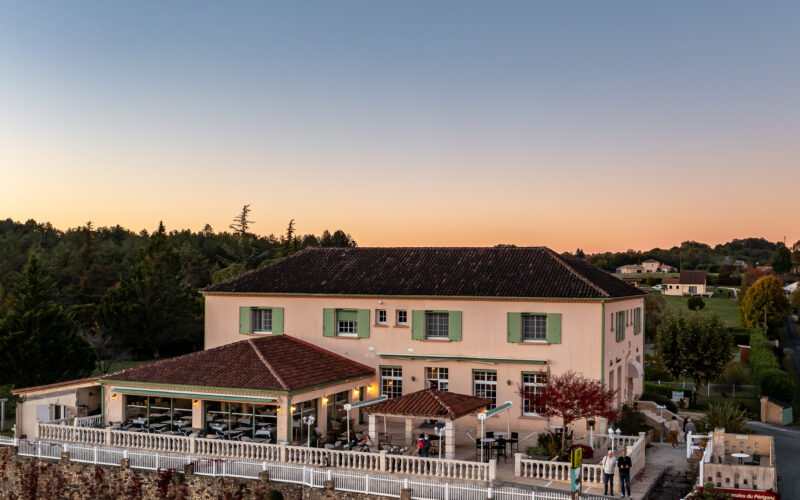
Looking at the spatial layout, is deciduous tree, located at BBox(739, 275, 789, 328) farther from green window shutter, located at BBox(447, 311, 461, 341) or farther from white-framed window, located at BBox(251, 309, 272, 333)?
white-framed window, located at BBox(251, 309, 272, 333)

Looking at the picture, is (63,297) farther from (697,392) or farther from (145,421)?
(697,392)

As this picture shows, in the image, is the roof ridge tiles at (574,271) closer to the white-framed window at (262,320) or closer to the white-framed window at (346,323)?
the white-framed window at (346,323)

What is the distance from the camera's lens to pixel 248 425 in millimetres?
27344

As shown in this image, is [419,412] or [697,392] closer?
[419,412]

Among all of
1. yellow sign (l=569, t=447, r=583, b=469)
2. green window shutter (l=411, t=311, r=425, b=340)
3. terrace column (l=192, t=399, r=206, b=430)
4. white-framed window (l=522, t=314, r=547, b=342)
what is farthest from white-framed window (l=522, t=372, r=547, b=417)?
terrace column (l=192, t=399, r=206, b=430)

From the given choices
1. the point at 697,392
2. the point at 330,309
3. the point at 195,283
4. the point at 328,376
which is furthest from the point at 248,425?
the point at 195,283

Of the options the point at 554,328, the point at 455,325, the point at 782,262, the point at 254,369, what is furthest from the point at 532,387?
the point at 782,262

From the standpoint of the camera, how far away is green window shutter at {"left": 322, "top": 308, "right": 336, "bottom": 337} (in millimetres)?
32125

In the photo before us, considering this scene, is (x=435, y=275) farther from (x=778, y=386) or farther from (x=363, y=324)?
(x=778, y=386)

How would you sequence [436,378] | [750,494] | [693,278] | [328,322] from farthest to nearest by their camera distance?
[693,278] → [328,322] → [436,378] → [750,494]

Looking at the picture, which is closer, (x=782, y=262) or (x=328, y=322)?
(x=328, y=322)

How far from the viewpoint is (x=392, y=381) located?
3119 cm

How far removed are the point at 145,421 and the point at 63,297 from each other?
4273cm

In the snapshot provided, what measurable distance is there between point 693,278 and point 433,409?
353 ft
